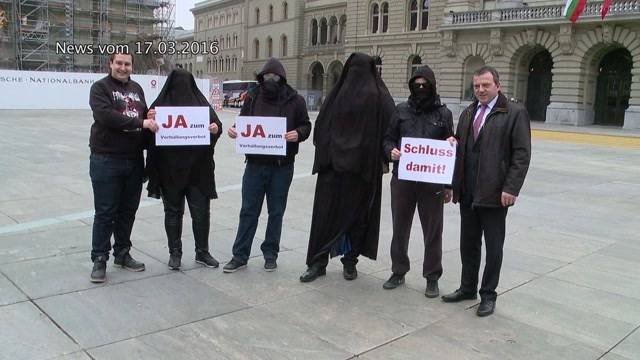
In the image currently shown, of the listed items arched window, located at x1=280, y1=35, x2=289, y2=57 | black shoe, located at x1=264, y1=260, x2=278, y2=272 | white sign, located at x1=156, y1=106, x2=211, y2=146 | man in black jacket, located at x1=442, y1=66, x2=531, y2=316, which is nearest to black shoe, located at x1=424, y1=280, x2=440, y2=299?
man in black jacket, located at x1=442, y1=66, x2=531, y2=316

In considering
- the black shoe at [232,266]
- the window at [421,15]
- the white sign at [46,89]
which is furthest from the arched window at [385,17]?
the black shoe at [232,266]

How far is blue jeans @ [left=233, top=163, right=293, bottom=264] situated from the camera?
18.5 feet

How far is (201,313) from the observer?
4.44m

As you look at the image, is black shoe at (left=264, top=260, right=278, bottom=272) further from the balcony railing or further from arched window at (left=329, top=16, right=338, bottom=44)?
arched window at (left=329, top=16, right=338, bottom=44)

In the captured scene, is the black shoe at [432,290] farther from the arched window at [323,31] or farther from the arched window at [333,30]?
the arched window at [323,31]

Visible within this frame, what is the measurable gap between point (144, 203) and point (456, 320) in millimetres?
5476

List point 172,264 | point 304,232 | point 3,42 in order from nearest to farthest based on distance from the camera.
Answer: point 172,264 < point 304,232 < point 3,42

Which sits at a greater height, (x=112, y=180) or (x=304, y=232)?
(x=112, y=180)

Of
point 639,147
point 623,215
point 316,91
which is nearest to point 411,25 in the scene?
point 316,91

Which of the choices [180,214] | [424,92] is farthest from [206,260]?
[424,92]

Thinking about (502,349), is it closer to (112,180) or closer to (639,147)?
(112,180)

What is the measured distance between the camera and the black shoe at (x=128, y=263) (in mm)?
5438

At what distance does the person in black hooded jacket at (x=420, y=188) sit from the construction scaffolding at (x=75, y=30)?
4691cm

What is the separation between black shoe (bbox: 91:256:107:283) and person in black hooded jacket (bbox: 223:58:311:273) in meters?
1.06
